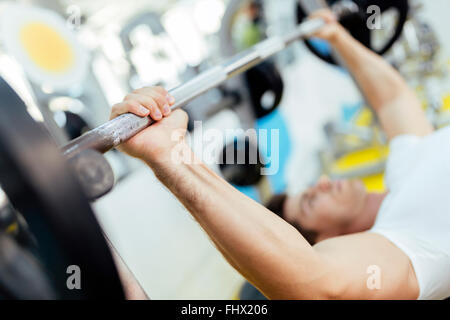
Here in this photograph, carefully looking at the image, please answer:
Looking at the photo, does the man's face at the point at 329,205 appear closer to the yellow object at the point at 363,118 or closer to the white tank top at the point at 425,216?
the white tank top at the point at 425,216

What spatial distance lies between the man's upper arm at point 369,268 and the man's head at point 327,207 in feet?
1.16

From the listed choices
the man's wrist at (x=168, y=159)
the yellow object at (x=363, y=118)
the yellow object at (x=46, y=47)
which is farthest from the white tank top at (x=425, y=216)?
the yellow object at (x=363, y=118)

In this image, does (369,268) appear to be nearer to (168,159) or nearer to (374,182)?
(168,159)

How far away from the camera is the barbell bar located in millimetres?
474

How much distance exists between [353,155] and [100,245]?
2.47m

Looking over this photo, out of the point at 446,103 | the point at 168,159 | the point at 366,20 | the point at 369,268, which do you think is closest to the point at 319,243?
the point at 369,268

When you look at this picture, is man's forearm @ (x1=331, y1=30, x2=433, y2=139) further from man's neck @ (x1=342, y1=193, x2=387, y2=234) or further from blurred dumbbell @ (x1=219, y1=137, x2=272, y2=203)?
blurred dumbbell @ (x1=219, y1=137, x2=272, y2=203)

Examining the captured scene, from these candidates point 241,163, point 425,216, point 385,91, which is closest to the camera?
point 425,216

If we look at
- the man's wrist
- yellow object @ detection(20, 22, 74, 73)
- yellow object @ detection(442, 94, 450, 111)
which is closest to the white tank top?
the man's wrist

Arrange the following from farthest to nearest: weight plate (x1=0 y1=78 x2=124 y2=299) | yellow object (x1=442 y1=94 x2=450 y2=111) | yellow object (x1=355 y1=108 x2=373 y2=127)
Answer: yellow object (x1=355 y1=108 x2=373 y2=127)
yellow object (x1=442 y1=94 x2=450 y2=111)
weight plate (x1=0 y1=78 x2=124 y2=299)

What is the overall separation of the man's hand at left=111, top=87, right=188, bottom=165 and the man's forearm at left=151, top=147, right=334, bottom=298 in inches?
0.9

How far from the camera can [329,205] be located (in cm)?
114

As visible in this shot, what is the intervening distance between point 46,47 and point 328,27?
1268 mm
